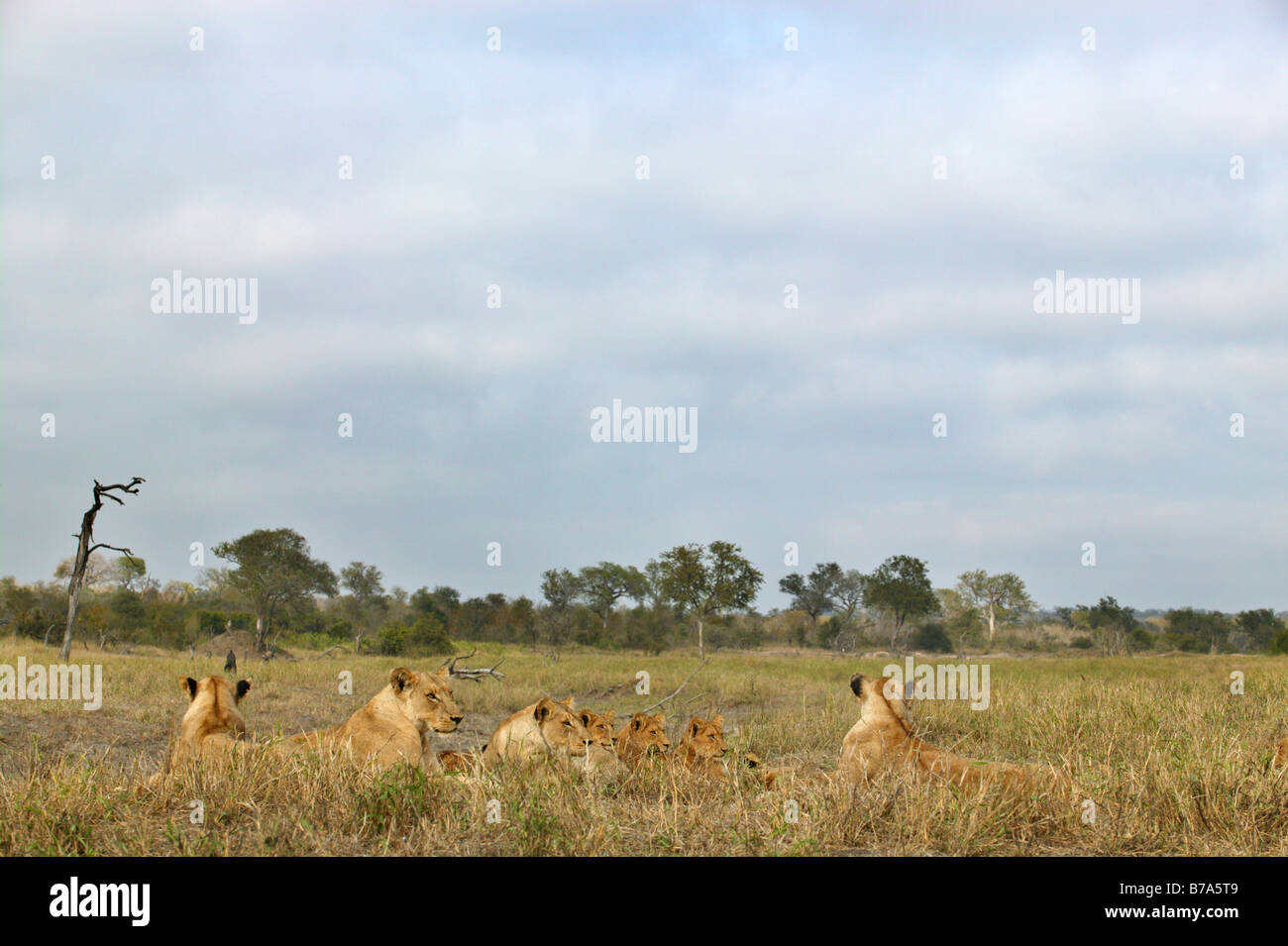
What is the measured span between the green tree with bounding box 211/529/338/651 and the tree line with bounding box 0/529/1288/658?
63 mm

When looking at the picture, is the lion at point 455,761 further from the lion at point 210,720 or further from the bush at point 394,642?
the bush at point 394,642

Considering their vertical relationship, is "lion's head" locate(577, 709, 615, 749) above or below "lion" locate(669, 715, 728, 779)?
above

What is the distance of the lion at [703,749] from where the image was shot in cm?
835

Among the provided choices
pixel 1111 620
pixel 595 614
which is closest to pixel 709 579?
pixel 595 614

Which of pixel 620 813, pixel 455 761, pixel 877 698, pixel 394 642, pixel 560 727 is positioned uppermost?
pixel 877 698

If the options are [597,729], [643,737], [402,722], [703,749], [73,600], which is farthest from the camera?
[73,600]

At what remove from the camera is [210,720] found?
26.4 feet

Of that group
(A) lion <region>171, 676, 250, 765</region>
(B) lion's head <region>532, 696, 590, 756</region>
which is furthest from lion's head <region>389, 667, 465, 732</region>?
(A) lion <region>171, 676, 250, 765</region>

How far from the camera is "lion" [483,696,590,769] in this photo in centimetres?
799

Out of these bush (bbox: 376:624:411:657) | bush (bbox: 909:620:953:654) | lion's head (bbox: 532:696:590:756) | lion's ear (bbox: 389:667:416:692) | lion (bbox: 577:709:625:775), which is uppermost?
lion's ear (bbox: 389:667:416:692)

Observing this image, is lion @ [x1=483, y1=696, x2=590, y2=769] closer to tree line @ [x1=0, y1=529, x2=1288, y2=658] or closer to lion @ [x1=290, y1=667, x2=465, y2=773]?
lion @ [x1=290, y1=667, x2=465, y2=773]

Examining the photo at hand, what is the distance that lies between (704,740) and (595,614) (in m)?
43.9

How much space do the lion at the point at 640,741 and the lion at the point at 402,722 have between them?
1.65 meters

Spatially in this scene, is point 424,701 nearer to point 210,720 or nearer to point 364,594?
point 210,720
